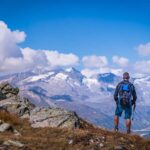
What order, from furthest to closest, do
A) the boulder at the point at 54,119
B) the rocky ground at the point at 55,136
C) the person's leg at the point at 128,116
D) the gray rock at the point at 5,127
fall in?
the person's leg at the point at 128,116 < the boulder at the point at 54,119 < the gray rock at the point at 5,127 < the rocky ground at the point at 55,136

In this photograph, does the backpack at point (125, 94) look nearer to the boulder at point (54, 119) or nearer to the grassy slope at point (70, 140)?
the boulder at point (54, 119)

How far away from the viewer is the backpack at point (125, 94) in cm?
2177

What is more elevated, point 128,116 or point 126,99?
point 126,99

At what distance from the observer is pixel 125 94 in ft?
71.8

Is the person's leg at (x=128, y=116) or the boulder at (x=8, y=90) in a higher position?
the boulder at (x=8, y=90)

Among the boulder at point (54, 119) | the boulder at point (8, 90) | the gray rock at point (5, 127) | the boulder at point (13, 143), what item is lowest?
the boulder at point (13, 143)

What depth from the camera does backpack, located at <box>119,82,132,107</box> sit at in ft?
71.4

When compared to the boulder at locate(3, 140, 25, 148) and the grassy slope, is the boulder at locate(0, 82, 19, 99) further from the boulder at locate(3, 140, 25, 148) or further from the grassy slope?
the boulder at locate(3, 140, 25, 148)

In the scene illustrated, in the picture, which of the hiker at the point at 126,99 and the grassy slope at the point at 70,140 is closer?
the grassy slope at the point at 70,140

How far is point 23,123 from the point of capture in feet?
69.1

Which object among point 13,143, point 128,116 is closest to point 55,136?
point 13,143

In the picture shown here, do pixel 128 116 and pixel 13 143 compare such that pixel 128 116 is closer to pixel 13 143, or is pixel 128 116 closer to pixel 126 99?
pixel 126 99

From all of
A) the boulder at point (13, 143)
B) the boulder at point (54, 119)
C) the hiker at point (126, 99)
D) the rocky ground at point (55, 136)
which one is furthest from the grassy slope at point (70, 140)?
the hiker at point (126, 99)

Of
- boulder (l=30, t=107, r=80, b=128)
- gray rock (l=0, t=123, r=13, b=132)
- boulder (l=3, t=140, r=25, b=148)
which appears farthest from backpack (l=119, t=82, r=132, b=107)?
boulder (l=3, t=140, r=25, b=148)
